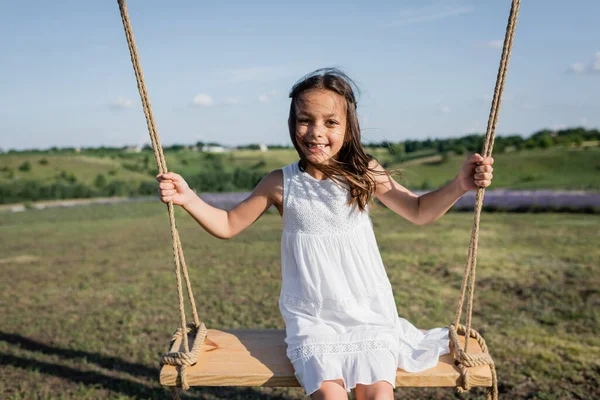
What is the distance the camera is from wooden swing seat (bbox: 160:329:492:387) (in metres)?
2.54

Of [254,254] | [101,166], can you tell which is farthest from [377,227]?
[101,166]

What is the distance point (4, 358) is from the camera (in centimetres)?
514

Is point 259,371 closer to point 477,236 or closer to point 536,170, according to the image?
point 477,236

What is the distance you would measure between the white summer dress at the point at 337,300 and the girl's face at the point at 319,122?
0.18m

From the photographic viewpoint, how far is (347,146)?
121 inches

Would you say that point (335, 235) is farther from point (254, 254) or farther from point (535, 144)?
point (535, 144)

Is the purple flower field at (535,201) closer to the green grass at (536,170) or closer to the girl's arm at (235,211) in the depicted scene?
the green grass at (536,170)

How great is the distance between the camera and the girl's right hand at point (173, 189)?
2.76 m

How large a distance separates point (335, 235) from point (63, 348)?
3.66 m

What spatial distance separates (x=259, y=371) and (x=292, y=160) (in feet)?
76.3

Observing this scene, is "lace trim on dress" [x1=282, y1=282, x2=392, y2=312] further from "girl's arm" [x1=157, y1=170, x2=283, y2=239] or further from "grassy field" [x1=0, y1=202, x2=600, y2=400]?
"grassy field" [x1=0, y1=202, x2=600, y2=400]

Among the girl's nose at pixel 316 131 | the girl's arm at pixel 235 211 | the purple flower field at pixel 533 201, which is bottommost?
the purple flower field at pixel 533 201

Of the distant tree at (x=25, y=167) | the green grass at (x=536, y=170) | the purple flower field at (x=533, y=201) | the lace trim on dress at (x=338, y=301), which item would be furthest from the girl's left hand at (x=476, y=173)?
the distant tree at (x=25, y=167)

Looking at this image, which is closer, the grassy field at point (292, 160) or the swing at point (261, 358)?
the swing at point (261, 358)
